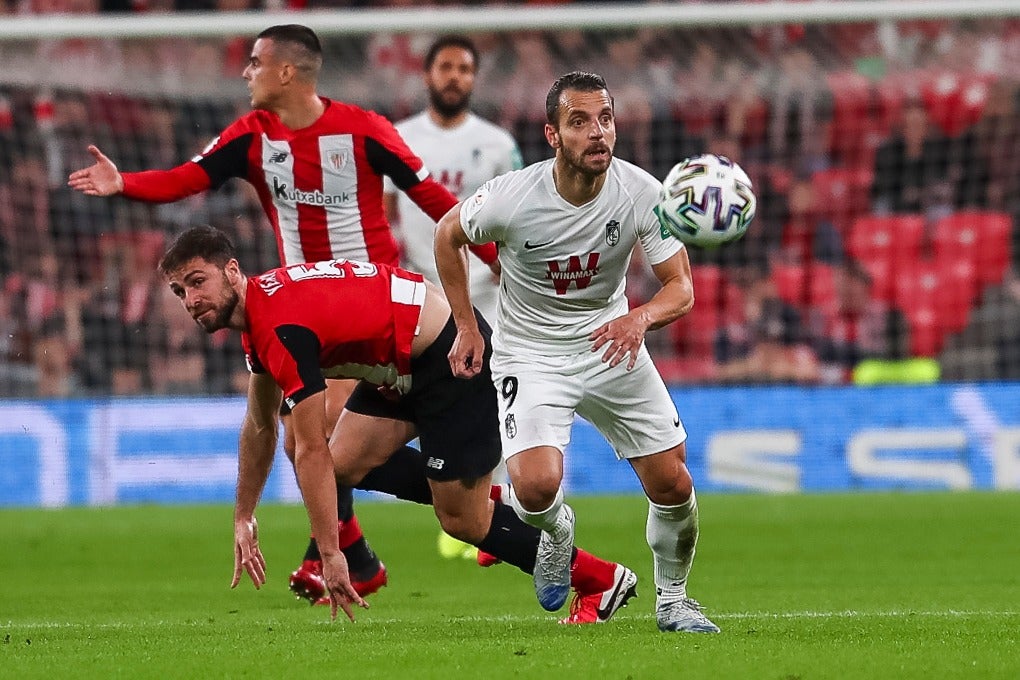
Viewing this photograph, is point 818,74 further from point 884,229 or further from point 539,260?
point 539,260

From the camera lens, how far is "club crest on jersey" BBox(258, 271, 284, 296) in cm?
612

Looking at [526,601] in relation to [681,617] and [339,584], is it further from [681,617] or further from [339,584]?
[339,584]

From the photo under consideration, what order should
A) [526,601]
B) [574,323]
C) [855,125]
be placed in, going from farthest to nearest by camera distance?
[855,125] → [526,601] → [574,323]

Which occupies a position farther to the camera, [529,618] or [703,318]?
[703,318]

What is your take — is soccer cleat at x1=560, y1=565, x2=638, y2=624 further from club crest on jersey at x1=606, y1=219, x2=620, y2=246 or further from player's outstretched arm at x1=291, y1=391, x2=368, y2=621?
club crest on jersey at x1=606, y1=219, x2=620, y2=246

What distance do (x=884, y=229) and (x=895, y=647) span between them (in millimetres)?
10537

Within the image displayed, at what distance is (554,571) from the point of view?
6.43 metres

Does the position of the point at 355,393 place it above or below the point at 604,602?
above

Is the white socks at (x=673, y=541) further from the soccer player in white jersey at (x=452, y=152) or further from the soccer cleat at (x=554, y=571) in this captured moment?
the soccer player in white jersey at (x=452, y=152)

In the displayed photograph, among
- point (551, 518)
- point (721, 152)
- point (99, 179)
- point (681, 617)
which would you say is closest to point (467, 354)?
point (551, 518)

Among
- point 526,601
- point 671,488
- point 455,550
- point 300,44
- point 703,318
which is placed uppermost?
point 300,44

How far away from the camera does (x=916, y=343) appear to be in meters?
15.2

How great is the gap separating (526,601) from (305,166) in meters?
2.36

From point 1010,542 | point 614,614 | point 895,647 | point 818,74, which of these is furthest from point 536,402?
point 818,74
